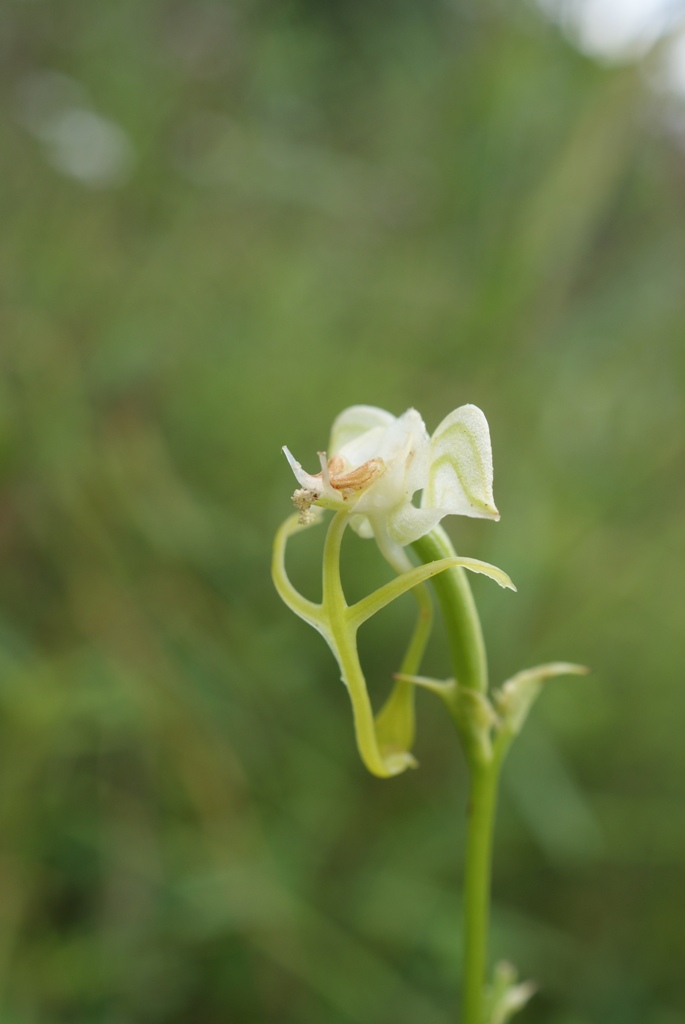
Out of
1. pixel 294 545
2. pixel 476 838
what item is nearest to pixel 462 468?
pixel 476 838

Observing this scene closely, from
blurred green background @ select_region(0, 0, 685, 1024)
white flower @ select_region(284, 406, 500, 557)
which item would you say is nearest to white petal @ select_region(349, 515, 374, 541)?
white flower @ select_region(284, 406, 500, 557)

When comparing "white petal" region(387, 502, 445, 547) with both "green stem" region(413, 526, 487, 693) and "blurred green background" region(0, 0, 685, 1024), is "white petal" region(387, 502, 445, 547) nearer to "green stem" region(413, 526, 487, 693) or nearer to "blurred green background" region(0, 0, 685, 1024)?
"green stem" region(413, 526, 487, 693)

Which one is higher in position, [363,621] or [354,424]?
[354,424]

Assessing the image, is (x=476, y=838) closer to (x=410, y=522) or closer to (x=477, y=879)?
(x=477, y=879)


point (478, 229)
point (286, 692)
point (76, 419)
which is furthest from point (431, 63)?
point (286, 692)

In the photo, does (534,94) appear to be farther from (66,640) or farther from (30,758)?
(30,758)
